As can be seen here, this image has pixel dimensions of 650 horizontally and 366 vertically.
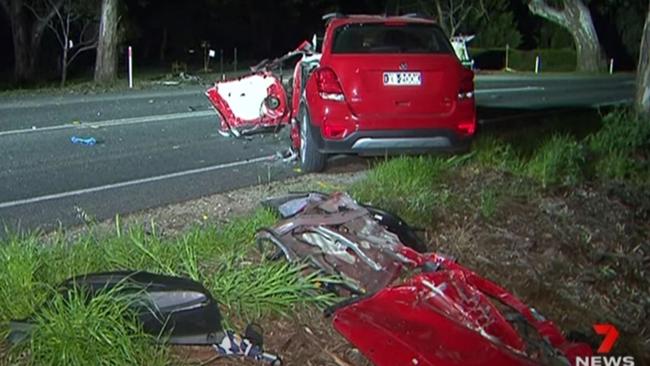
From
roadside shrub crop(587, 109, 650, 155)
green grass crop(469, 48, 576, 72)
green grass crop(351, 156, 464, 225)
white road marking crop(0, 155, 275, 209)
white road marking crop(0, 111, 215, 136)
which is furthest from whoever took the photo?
green grass crop(469, 48, 576, 72)

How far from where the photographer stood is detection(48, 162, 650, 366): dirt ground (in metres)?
4.43

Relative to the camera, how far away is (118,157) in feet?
33.4

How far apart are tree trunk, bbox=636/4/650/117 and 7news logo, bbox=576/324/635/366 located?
698 cm

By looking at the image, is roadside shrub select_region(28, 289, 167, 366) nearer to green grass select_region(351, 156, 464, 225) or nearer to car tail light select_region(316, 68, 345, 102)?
green grass select_region(351, 156, 464, 225)

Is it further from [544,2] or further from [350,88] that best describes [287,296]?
[544,2]

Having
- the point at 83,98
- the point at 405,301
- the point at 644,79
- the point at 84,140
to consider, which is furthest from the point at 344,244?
the point at 83,98

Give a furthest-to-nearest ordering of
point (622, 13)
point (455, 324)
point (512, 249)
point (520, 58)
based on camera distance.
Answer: point (622, 13) → point (520, 58) → point (512, 249) → point (455, 324)

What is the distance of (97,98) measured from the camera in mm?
19062

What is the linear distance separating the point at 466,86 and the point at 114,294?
5.67m

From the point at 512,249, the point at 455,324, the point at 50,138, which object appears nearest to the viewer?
the point at 455,324

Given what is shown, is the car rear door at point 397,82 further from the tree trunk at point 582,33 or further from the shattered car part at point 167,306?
the tree trunk at point 582,33

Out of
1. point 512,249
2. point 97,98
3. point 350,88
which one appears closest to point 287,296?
point 512,249

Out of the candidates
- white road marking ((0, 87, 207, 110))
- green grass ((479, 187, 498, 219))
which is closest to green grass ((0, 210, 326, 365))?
green grass ((479, 187, 498, 219))

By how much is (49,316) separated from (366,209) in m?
2.58
